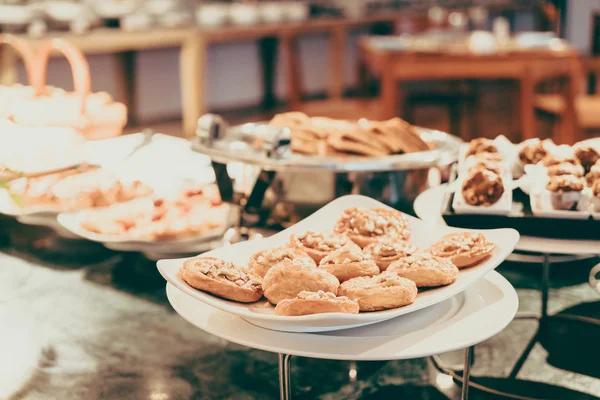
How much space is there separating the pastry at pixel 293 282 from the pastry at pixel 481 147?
2.30ft

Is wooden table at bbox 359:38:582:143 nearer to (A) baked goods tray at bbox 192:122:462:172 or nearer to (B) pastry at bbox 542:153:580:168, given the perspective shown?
(A) baked goods tray at bbox 192:122:462:172

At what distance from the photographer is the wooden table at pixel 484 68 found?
199 inches

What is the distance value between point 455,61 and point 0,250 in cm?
416

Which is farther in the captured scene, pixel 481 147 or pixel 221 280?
pixel 481 147

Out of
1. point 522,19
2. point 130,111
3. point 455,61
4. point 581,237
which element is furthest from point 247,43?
point 581,237

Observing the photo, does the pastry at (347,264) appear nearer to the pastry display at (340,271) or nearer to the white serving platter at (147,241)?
the pastry display at (340,271)

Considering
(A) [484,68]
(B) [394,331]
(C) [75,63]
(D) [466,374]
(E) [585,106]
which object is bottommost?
(E) [585,106]

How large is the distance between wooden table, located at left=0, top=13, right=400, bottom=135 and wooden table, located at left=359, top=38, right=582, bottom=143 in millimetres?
1481

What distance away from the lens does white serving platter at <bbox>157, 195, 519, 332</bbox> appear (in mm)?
816

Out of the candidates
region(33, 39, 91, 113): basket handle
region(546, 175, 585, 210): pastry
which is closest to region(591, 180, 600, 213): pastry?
region(546, 175, 585, 210): pastry

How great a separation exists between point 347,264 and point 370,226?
162 mm

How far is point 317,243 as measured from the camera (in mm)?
1023

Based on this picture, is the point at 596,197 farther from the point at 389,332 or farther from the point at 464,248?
the point at 389,332

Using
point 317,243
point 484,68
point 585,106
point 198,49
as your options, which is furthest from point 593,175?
point 198,49
